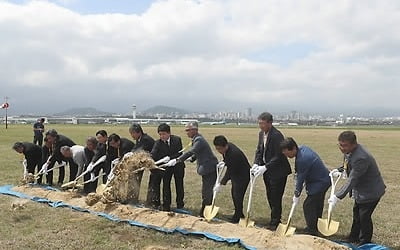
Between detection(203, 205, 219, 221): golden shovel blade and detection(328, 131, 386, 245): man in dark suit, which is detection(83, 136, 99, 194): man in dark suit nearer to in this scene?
detection(203, 205, 219, 221): golden shovel blade

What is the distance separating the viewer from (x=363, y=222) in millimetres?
6789

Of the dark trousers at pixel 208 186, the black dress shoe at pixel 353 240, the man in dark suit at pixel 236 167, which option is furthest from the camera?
the dark trousers at pixel 208 186

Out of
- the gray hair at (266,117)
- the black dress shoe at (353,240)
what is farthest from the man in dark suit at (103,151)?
the black dress shoe at (353,240)

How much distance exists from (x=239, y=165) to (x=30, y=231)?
12.3 feet

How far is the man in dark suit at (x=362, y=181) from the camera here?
6.37 m

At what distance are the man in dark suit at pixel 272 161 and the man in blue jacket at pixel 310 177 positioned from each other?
0.42 metres

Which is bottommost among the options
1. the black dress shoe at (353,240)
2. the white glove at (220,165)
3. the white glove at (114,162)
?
the black dress shoe at (353,240)

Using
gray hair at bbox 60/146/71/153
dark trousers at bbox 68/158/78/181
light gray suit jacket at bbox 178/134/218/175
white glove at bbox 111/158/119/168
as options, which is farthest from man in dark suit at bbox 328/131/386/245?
dark trousers at bbox 68/158/78/181

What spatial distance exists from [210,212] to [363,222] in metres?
2.56

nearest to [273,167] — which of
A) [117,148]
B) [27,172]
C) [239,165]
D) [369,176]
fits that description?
[239,165]

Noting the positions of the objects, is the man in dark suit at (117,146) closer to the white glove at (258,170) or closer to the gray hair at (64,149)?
the gray hair at (64,149)

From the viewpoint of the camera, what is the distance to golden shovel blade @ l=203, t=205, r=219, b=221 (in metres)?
7.96

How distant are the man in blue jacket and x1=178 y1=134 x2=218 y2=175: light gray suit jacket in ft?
5.85

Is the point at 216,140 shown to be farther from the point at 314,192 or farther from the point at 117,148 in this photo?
the point at 117,148
